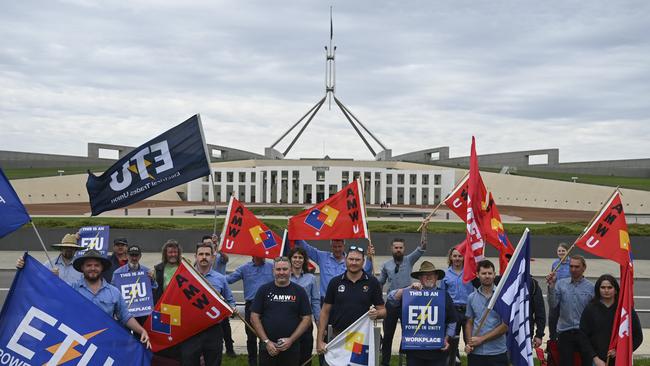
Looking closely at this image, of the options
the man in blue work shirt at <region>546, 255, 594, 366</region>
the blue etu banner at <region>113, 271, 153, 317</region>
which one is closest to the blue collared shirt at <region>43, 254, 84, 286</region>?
the blue etu banner at <region>113, 271, 153, 317</region>

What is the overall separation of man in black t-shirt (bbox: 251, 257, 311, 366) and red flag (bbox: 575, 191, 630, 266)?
3.28 metres

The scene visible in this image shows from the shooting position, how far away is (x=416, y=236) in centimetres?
1975

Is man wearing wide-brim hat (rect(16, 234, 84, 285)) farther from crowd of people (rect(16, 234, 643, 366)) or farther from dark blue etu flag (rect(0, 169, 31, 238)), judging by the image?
crowd of people (rect(16, 234, 643, 366))

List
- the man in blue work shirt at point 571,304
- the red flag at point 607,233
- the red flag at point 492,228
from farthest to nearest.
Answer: the red flag at point 492,228 → the red flag at point 607,233 → the man in blue work shirt at point 571,304

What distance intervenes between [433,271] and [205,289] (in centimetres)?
197

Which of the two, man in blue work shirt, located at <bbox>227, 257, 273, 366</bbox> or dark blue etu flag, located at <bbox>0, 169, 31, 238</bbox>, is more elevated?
dark blue etu flag, located at <bbox>0, 169, 31, 238</bbox>

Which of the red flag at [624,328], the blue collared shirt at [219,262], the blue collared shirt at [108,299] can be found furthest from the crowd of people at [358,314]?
the blue collared shirt at [219,262]

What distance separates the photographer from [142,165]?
26.2 ft

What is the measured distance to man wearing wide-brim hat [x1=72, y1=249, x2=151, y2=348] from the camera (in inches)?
205

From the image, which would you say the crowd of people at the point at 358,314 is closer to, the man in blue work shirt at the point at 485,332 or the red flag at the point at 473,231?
the man in blue work shirt at the point at 485,332

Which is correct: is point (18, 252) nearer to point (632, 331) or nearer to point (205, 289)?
point (205, 289)

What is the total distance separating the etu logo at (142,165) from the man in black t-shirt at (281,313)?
10.1 ft

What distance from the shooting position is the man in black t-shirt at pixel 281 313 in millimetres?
5547

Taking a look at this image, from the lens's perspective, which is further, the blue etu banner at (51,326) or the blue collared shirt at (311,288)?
the blue collared shirt at (311,288)
